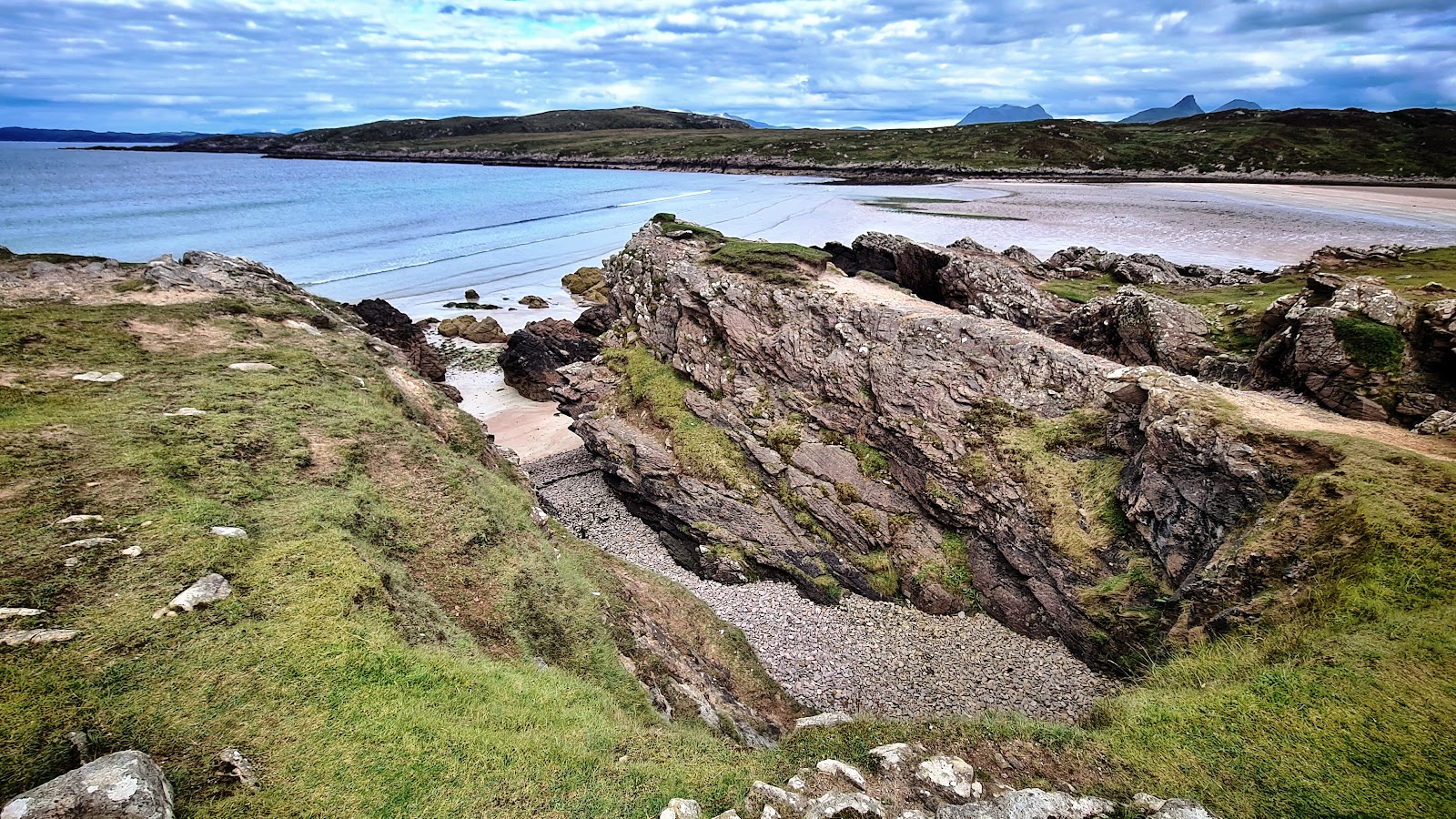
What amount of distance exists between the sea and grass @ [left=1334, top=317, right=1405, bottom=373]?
3452cm

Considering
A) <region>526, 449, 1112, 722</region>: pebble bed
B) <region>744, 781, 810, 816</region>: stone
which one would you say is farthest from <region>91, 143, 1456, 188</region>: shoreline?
<region>744, 781, 810, 816</region>: stone

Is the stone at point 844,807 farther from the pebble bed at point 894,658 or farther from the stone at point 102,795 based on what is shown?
the stone at point 102,795

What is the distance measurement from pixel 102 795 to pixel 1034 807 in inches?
388

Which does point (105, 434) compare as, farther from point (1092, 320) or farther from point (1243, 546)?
point (1092, 320)

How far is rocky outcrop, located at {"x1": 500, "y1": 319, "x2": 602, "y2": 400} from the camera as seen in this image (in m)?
34.8

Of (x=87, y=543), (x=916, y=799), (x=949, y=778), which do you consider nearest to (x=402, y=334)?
(x=87, y=543)

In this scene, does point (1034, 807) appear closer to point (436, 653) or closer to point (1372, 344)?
point (436, 653)

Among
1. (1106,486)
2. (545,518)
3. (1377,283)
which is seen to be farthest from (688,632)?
(1377,283)

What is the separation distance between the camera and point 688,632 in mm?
16266

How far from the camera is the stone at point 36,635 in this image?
738cm

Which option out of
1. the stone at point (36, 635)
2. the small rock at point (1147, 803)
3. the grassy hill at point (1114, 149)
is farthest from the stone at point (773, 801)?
the grassy hill at point (1114, 149)

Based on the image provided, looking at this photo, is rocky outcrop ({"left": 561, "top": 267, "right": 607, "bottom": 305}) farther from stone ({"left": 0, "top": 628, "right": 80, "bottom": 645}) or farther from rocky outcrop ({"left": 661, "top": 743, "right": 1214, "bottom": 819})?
rocky outcrop ({"left": 661, "top": 743, "right": 1214, "bottom": 819})

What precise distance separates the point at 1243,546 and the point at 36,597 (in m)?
19.6

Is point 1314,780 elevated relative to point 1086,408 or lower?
lower
